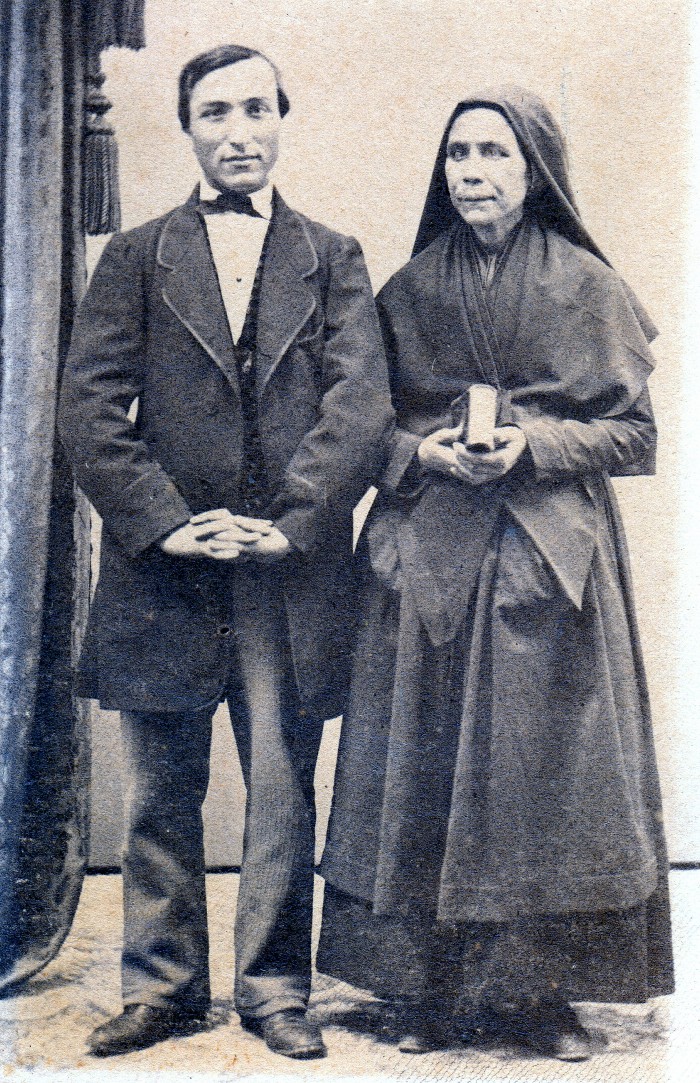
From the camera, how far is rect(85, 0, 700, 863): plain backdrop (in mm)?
3236

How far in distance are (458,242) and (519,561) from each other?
714 millimetres

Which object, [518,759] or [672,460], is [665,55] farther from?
[518,759]

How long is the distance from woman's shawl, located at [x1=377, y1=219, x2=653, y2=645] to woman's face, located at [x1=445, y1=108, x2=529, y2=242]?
0.07 m

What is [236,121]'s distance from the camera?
118 inches

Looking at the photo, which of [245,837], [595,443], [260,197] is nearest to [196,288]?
[260,197]

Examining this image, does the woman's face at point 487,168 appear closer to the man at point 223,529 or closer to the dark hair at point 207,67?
the man at point 223,529

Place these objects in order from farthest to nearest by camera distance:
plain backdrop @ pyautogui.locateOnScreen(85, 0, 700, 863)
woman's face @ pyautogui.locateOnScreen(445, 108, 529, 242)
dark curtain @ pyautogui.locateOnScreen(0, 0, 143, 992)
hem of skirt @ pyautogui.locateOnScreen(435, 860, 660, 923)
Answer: plain backdrop @ pyautogui.locateOnScreen(85, 0, 700, 863), dark curtain @ pyautogui.locateOnScreen(0, 0, 143, 992), woman's face @ pyautogui.locateOnScreen(445, 108, 529, 242), hem of skirt @ pyautogui.locateOnScreen(435, 860, 660, 923)

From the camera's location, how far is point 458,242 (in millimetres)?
3072

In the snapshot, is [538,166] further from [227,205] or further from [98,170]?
[98,170]

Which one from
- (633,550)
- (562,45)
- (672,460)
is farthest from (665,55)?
(633,550)

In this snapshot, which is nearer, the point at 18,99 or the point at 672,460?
the point at 18,99

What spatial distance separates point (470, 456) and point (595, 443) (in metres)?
0.27

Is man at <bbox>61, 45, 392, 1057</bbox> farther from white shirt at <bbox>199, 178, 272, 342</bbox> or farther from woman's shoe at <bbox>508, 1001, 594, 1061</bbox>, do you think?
woman's shoe at <bbox>508, 1001, 594, 1061</bbox>

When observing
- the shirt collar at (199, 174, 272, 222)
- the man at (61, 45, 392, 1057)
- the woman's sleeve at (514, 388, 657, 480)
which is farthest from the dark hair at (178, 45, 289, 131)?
the woman's sleeve at (514, 388, 657, 480)
